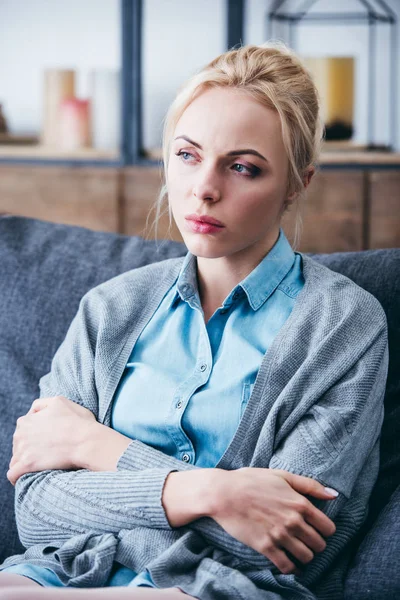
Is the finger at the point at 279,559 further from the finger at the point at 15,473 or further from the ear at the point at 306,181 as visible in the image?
the ear at the point at 306,181

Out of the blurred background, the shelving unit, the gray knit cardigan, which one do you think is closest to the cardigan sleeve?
the gray knit cardigan

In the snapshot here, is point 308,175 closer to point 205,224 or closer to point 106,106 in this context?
point 205,224

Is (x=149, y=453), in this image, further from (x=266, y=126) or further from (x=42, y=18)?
(x=42, y=18)

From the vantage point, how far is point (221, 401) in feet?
4.15

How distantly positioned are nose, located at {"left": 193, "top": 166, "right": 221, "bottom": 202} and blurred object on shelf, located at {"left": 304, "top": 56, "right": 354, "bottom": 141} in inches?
62.9

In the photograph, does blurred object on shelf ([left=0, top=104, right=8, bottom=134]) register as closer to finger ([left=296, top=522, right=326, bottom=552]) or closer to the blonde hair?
the blonde hair

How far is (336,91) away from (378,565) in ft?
6.44

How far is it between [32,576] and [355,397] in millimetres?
511

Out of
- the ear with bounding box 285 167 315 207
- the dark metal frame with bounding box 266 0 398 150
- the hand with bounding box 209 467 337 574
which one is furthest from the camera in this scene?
the dark metal frame with bounding box 266 0 398 150

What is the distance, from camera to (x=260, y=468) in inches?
46.7

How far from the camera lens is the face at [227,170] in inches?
50.7

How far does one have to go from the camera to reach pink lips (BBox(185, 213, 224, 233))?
4.23 ft

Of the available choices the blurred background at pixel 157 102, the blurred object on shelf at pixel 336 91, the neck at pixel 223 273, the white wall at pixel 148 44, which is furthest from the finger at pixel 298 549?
the white wall at pixel 148 44

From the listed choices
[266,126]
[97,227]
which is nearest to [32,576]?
[266,126]
